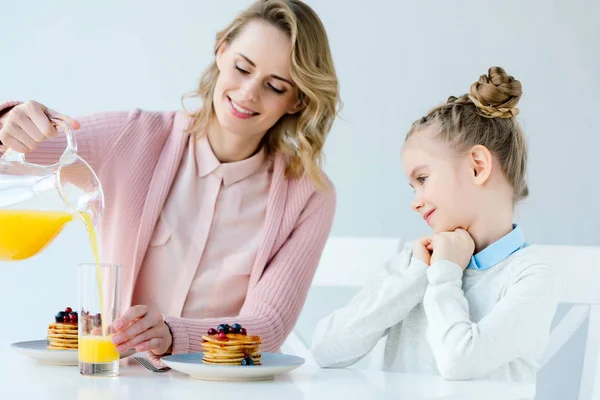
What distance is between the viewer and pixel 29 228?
1.32m

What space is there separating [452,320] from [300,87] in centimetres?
66

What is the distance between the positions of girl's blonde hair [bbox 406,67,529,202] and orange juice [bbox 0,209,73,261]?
0.75m

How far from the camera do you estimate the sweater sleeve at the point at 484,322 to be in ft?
4.62

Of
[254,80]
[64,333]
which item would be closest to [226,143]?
[254,80]

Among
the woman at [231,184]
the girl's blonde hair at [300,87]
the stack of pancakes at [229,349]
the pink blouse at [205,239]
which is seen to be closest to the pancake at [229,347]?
the stack of pancakes at [229,349]

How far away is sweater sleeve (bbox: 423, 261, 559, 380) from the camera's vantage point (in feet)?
4.62

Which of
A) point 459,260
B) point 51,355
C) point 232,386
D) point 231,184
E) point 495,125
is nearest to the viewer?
point 232,386

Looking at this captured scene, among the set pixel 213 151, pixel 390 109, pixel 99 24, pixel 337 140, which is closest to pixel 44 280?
pixel 99 24

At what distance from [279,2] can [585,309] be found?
3.03ft

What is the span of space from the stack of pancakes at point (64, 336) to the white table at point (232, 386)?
5 centimetres

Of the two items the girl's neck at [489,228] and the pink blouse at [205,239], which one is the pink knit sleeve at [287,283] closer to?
the pink blouse at [205,239]

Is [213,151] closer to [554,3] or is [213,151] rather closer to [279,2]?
[279,2]

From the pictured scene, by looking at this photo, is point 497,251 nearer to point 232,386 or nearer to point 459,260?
point 459,260

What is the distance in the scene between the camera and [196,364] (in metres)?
1.25
